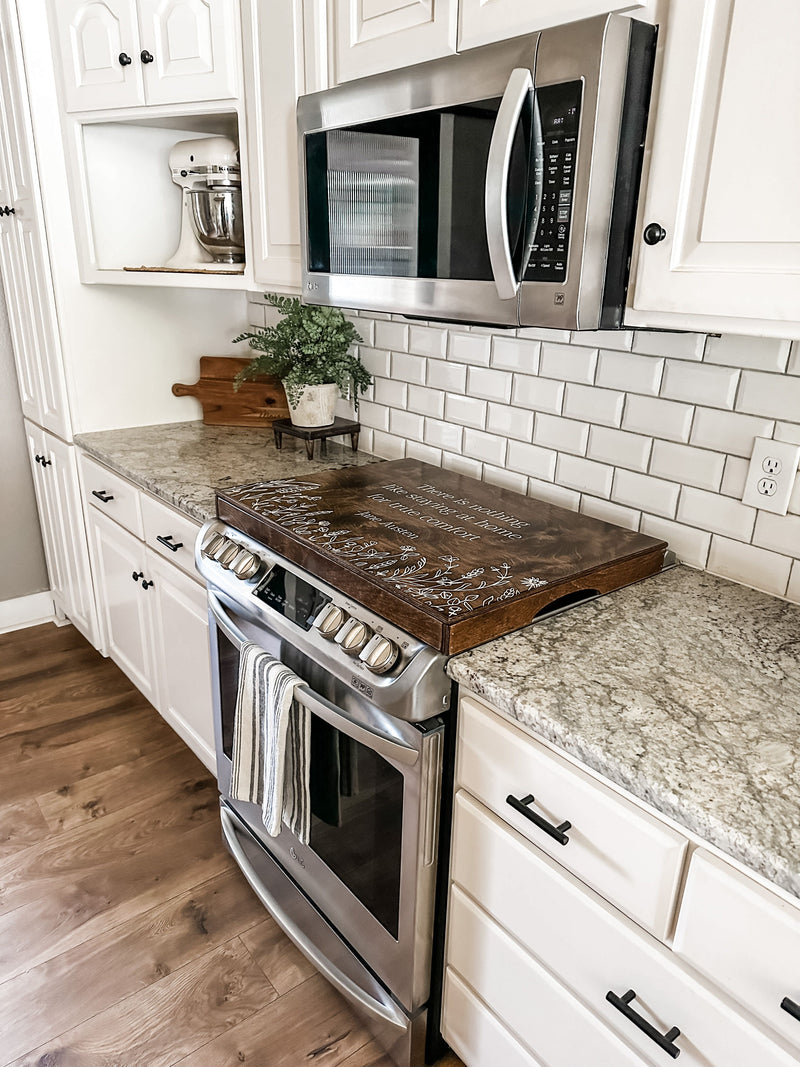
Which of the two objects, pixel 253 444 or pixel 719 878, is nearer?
pixel 719 878

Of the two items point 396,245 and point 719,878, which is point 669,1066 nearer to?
point 719,878

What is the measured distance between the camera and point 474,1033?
1.28m

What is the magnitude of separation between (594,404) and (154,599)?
4.24ft

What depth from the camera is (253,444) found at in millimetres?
2287

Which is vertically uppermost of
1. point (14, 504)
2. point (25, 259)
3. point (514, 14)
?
point (514, 14)

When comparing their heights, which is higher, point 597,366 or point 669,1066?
point 597,366

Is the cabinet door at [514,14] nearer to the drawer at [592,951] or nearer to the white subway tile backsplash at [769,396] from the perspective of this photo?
the white subway tile backsplash at [769,396]

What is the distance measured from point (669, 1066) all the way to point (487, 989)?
348 mm

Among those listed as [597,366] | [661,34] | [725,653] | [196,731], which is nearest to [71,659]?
[196,731]

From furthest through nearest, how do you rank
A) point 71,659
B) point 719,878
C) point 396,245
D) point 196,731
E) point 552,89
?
point 71,659
point 196,731
point 396,245
point 552,89
point 719,878

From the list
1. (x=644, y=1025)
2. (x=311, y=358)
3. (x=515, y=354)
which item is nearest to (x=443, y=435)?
(x=515, y=354)

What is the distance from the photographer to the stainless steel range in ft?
3.82

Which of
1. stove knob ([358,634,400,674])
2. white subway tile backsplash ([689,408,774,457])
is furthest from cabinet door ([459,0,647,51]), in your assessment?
stove knob ([358,634,400,674])

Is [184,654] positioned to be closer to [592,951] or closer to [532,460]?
[532,460]
